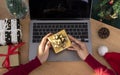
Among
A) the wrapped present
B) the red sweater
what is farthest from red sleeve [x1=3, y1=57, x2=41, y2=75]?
the wrapped present

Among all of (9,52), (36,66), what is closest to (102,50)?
(36,66)

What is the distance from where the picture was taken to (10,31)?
114 cm

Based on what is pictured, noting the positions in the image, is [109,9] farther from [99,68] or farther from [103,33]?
[99,68]

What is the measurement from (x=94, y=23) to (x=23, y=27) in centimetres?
32

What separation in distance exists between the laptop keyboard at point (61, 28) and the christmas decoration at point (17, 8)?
0.08m

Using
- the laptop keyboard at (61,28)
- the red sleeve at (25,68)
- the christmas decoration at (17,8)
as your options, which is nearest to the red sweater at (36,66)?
the red sleeve at (25,68)

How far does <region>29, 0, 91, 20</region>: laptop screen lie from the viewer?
1.14 meters

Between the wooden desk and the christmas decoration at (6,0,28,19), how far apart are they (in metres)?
0.03

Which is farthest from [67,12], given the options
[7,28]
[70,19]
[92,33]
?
[7,28]

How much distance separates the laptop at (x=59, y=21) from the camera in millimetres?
1133

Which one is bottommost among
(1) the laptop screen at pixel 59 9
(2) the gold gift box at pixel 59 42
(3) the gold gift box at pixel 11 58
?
(3) the gold gift box at pixel 11 58

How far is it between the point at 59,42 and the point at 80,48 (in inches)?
3.7

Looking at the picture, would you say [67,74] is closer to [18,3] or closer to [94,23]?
[94,23]

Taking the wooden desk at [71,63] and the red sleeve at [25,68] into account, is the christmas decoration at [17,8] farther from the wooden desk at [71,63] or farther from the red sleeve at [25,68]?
the red sleeve at [25,68]
